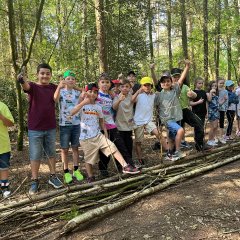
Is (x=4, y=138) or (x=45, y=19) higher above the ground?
(x=45, y=19)

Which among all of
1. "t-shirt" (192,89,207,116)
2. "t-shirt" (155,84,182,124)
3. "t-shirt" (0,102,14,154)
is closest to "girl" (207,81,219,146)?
"t-shirt" (192,89,207,116)

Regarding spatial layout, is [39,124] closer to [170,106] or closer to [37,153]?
[37,153]

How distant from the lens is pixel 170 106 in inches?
238

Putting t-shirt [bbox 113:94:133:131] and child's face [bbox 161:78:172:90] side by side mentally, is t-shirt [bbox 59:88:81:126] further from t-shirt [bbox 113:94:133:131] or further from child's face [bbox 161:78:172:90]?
child's face [bbox 161:78:172:90]

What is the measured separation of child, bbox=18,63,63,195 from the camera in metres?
4.92

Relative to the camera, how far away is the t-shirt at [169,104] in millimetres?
6047

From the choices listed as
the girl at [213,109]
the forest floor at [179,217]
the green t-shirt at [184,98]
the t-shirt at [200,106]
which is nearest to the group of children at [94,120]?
the green t-shirt at [184,98]

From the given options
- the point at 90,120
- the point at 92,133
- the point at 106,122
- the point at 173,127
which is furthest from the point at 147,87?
the point at 92,133

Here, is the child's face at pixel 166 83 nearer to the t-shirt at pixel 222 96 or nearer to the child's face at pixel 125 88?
the child's face at pixel 125 88

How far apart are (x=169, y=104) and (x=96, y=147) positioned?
1.90m

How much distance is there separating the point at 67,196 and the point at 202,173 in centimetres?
243

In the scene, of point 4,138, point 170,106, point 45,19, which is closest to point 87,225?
point 4,138

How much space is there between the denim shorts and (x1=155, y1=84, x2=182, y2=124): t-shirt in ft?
7.56

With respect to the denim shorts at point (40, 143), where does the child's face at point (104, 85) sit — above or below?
above
